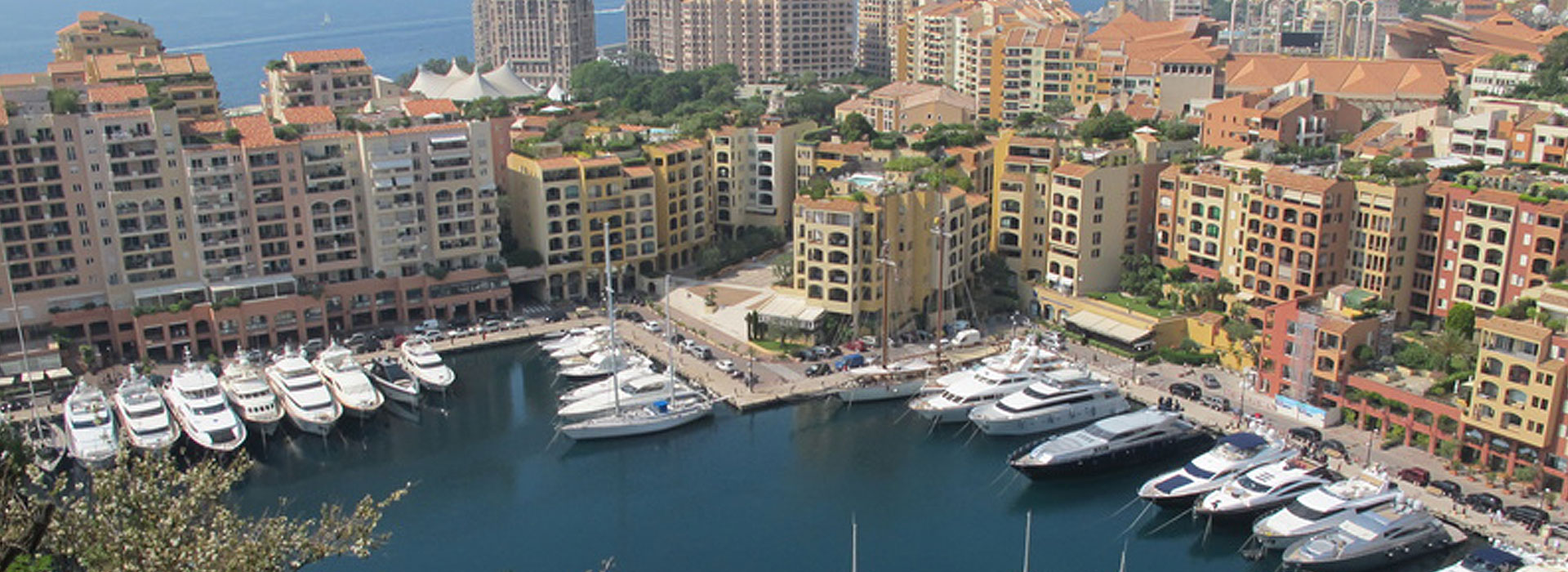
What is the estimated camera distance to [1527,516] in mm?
41969

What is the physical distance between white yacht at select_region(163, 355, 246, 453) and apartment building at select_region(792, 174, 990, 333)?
24.7 metres

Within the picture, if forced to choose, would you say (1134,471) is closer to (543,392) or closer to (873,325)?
(873,325)

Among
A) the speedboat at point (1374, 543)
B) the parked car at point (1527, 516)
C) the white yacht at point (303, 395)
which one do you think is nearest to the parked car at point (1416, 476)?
the parked car at point (1527, 516)

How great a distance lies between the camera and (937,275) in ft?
206

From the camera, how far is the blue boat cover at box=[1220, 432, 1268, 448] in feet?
154

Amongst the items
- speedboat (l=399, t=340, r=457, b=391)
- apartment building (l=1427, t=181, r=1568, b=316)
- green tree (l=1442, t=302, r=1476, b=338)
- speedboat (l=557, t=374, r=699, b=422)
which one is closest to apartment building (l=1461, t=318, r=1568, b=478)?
green tree (l=1442, t=302, r=1476, b=338)

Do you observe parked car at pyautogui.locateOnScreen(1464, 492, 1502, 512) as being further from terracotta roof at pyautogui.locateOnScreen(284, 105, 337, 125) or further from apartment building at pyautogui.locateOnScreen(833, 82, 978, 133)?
apartment building at pyautogui.locateOnScreen(833, 82, 978, 133)

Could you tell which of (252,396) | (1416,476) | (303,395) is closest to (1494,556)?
(1416,476)

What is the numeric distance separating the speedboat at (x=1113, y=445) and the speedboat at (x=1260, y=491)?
4.60 m

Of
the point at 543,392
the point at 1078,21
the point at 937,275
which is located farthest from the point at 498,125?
the point at 1078,21

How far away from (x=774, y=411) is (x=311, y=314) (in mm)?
22488

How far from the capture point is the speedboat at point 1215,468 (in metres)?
45.4

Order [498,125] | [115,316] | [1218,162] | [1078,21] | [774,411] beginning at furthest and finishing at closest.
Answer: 1. [1078,21]
2. [498,125]
3. [1218,162]
4. [115,316]
5. [774,411]

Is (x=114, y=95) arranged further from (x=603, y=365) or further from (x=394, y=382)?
(x=603, y=365)
